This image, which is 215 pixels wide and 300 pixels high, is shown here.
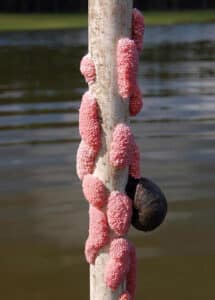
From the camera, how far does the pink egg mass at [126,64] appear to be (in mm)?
2939

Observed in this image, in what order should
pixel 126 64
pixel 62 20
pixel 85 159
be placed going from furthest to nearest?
pixel 62 20 < pixel 85 159 < pixel 126 64

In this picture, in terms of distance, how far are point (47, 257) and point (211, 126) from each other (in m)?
5.44

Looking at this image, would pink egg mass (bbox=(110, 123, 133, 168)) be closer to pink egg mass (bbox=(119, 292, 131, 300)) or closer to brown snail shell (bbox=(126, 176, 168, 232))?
brown snail shell (bbox=(126, 176, 168, 232))

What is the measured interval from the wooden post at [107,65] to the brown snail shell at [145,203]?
65mm

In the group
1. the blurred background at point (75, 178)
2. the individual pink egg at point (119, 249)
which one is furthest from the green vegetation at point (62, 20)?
the individual pink egg at point (119, 249)

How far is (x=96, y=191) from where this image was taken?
302cm

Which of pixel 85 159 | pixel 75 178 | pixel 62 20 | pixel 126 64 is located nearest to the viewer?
pixel 126 64

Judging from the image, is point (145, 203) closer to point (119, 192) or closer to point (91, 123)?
point (119, 192)

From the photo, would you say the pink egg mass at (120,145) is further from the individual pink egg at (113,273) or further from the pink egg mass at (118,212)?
the individual pink egg at (113,273)

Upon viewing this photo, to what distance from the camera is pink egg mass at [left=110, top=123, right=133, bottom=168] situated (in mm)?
2963

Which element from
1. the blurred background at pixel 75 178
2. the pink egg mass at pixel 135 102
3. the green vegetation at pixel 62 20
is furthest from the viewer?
the green vegetation at pixel 62 20

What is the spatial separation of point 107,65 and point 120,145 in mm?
290

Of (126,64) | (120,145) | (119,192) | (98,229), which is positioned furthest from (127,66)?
(98,229)

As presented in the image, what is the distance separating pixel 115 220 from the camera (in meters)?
3.00
